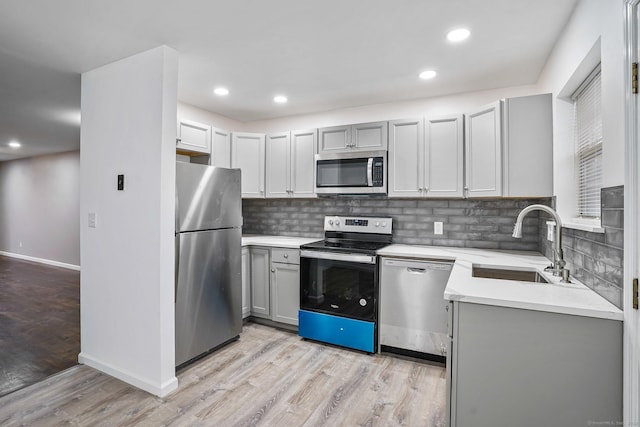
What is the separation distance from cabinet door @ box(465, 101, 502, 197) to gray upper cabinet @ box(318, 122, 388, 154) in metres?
0.74

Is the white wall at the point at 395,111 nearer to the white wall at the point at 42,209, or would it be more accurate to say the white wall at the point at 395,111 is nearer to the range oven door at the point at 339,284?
the range oven door at the point at 339,284

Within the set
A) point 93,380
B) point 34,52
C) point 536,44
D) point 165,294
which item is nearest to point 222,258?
point 165,294

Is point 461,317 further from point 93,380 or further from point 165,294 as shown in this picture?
point 93,380

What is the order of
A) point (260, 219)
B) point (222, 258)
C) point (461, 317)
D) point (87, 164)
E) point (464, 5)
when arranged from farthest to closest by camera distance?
point (260, 219), point (222, 258), point (87, 164), point (464, 5), point (461, 317)

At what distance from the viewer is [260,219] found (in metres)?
4.18

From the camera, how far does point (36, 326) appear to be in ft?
11.2

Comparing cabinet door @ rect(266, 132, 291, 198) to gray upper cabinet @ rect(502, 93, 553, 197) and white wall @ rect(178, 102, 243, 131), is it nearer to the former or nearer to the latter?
white wall @ rect(178, 102, 243, 131)

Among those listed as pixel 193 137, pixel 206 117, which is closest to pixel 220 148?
pixel 193 137

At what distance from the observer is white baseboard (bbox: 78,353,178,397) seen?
2.20 metres

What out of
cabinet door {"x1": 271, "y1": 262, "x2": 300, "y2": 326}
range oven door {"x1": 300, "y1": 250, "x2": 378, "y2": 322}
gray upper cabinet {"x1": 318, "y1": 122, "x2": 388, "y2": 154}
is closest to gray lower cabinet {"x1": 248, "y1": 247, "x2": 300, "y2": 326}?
cabinet door {"x1": 271, "y1": 262, "x2": 300, "y2": 326}

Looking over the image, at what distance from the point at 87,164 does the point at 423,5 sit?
2.60 metres

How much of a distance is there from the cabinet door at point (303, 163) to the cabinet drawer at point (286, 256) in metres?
0.65

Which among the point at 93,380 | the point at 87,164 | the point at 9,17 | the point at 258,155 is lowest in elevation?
the point at 93,380

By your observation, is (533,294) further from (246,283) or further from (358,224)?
(246,283)
